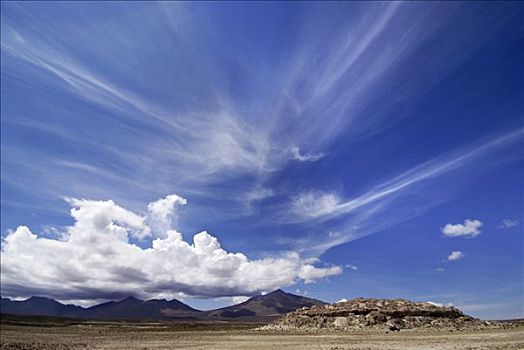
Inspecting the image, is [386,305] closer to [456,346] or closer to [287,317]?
[287,317]

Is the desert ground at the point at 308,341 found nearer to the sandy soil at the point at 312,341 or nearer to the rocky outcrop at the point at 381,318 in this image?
the sandy soil at the point at 312,341

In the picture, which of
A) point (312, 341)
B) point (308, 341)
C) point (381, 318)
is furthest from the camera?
point (381, 318)

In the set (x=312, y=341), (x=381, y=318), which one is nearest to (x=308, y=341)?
(x=312, y=341)

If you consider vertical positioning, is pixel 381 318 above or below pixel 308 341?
above

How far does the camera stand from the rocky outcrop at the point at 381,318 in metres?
93.5

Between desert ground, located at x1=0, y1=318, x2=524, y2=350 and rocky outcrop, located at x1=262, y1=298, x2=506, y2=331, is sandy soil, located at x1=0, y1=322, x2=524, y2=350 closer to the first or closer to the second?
desert ground, located at x1=0, y1=318, x2=524, y2=350

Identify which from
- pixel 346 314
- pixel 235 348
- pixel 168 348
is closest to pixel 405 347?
pixel 235 348

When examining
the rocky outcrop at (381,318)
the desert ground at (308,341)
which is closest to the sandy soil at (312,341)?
the desert ground at (308,341)

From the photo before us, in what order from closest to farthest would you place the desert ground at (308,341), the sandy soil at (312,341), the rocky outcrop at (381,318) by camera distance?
the sandy soil at (312,341)
the desert ground at (308,341)
the rocky outcrop at (381,318)

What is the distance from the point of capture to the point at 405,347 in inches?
1881

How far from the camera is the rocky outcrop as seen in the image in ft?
307

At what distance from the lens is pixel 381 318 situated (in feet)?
318

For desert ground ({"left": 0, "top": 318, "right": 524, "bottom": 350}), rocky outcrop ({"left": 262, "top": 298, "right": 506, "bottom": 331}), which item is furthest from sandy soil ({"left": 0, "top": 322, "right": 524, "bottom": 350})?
rocky outcrop ({"left": 262, "top": 298, "right": 506, "bottom": 331})

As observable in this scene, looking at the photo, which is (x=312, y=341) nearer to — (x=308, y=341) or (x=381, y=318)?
(x=308, y=341)
